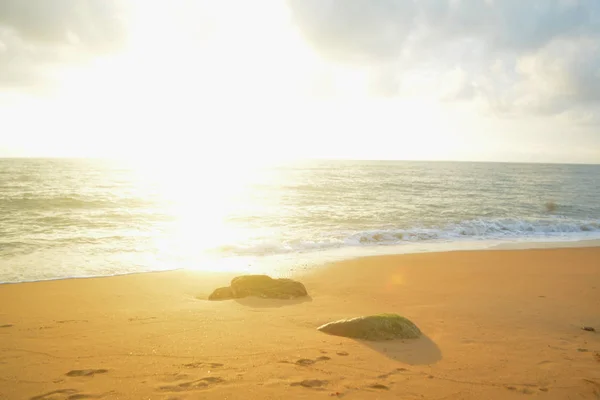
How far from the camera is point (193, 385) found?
475cm

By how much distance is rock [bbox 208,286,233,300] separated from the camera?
9.06 metres

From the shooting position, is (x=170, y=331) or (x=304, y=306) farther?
(x=304, y=306)

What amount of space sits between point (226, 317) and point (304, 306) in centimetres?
181

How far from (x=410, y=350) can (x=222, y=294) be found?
4.58m

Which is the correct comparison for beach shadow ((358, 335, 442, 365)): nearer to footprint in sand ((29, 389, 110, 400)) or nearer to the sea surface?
→ footprint in sand ((29, 389, 110, 400))

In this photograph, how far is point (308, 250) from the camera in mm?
16094

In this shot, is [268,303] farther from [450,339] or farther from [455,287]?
[455,287]

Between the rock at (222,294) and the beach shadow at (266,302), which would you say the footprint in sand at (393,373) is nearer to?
the beach shadow at (266,302)

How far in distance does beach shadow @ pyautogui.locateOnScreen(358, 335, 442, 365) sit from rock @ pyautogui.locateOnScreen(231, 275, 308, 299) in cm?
311

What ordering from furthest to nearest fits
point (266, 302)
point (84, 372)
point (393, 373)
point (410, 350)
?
point (266, 302) → point (410, 350) → point (393, 373) → point (84, 372)

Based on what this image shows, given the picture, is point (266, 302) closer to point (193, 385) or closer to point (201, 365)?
point (201, 365)

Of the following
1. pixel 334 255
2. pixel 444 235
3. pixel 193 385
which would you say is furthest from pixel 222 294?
pixel 444 235

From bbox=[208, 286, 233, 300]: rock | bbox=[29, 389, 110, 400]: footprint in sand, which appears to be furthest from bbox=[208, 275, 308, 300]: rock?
bbox=[29, 389, 110, 400]: footprint in sand

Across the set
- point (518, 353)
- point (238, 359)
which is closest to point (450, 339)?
point (518, 353)
